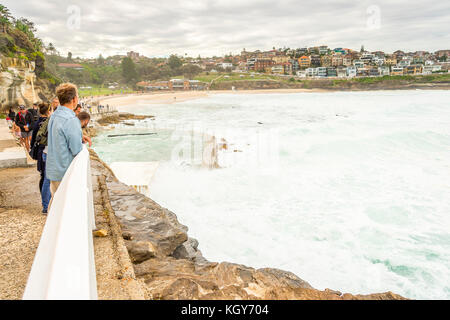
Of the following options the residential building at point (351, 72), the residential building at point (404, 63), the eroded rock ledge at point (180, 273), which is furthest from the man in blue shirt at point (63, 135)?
the residential building at point (404, 63)

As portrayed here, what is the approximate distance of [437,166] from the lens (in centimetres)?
1371

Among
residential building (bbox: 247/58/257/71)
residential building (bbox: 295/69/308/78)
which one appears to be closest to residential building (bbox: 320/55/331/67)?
residential building (bbox: 295/69/308/78)

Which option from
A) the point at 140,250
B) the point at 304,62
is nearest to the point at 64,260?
the point at 140,250

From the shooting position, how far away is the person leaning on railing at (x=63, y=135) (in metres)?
2.88

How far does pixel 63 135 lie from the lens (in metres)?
2.90

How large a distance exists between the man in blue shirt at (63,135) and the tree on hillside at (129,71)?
118 meters

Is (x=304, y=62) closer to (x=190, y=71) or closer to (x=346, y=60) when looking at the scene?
(x=346, y=60)

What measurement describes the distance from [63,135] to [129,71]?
4663 inches

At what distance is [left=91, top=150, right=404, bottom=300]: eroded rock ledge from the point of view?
275 centimetres

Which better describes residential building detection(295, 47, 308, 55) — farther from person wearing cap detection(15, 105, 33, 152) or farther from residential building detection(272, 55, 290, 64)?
person wearing cap detection(15, 105, 33, 152)

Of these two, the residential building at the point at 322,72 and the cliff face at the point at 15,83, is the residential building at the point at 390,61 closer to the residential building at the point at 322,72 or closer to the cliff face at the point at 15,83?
the residential building at the point at 322,72

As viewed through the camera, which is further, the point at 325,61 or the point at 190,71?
the point at 325,61
